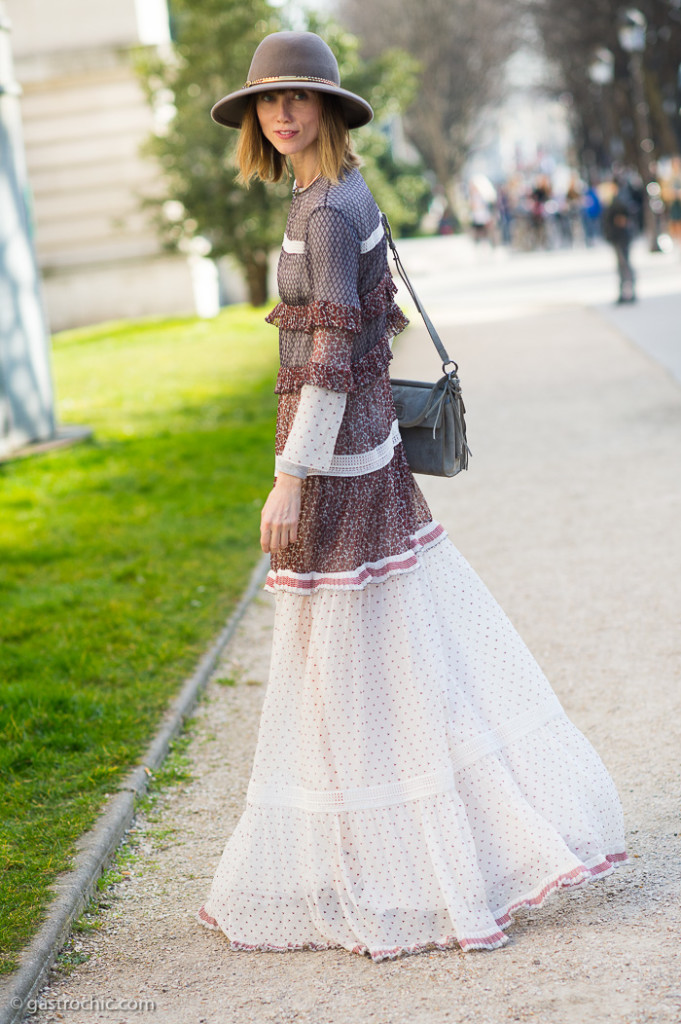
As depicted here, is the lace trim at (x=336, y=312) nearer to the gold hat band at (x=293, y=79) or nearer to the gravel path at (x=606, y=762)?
the gold hat band at (x=293, y=79)

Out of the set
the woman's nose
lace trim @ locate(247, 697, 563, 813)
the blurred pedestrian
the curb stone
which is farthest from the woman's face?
the blurred pedestrian

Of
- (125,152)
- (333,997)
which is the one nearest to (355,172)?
(333,997)

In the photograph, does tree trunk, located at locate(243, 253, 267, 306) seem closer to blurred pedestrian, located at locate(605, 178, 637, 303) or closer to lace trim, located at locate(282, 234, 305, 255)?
blurred pedestrian, located at locate(605, 178, 637, 303)

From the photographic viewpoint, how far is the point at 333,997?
2965 millimetres

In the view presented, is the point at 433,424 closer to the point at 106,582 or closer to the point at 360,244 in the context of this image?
the point at 360,244

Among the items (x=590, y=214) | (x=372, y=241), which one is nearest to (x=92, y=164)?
(x=590, y=214)

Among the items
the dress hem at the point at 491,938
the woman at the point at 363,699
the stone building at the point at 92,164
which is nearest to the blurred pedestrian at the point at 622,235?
the stone building at the point at 92,164

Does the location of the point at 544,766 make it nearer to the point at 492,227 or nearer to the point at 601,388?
the point at 601,388

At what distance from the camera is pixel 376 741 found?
10.4 ft

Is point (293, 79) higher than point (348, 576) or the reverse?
higher

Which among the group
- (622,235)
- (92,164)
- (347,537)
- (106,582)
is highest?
(92,164)

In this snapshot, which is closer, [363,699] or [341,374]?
[341,374]

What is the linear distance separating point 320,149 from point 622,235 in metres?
14.6

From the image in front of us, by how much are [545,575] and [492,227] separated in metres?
33.4
